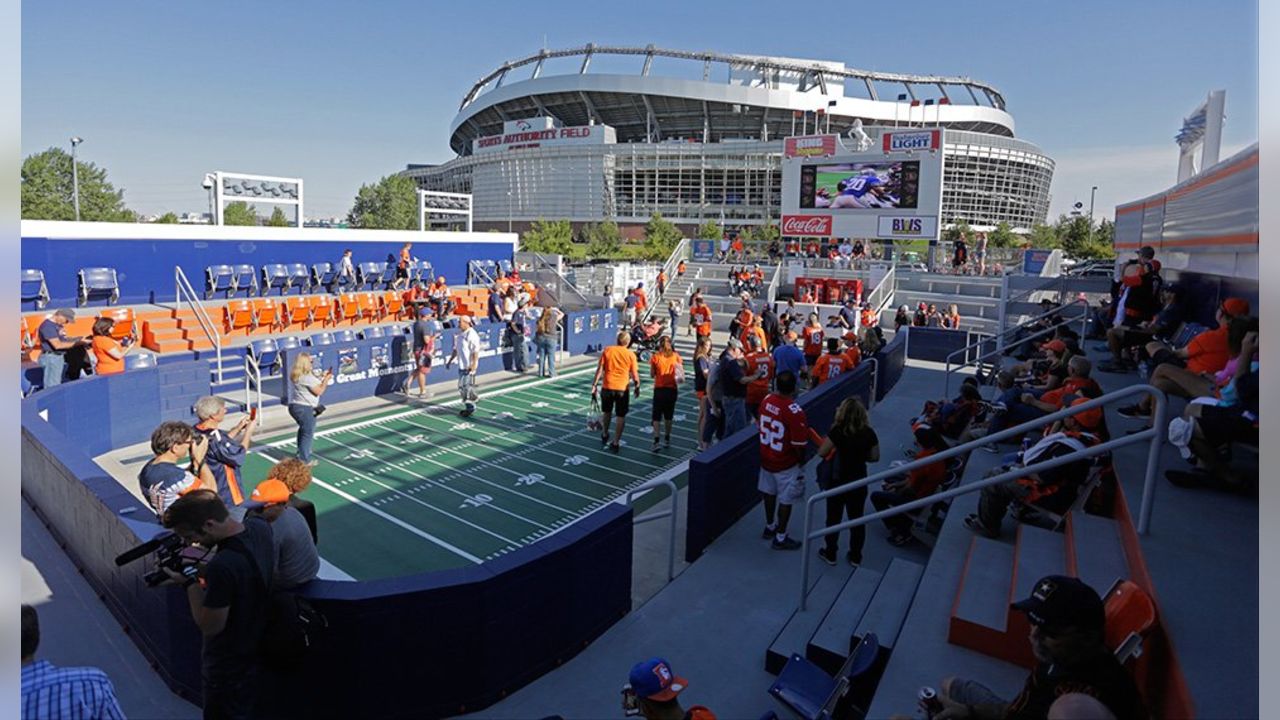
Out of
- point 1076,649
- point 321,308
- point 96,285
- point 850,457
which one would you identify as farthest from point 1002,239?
point 1076,649

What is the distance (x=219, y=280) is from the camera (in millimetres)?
20453

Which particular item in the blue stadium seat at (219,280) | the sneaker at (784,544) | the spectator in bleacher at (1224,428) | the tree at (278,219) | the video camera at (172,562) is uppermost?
the tree at (278,219)

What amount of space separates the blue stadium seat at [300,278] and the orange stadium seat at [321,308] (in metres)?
A: 1.17

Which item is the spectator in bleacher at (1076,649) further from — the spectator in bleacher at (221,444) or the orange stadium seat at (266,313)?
the orange stadium seat at (266,313)

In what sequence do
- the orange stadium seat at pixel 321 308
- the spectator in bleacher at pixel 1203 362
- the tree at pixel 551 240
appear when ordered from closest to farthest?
the spectator in bleacher at pixel 1203 362 < the orange stadium seat at pixel 321 308 < the tree at pixel 551 240

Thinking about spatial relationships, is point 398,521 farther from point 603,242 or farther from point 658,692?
point 603,242

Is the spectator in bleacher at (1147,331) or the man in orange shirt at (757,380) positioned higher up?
the spectator in bleacher at (1147,331)

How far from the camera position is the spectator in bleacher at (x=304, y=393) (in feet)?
31.5

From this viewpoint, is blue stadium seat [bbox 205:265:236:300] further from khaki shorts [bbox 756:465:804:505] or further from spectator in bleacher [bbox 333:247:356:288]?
khaki shorts [bbox 756:465:804:505]

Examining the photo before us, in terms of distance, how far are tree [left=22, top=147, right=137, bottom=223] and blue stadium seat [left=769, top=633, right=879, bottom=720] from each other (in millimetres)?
57191

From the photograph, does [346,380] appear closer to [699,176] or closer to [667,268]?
[667,268]

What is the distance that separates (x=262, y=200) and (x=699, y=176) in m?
63.3

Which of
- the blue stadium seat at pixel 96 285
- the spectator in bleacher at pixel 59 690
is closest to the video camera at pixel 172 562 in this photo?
the spectator in bleacher at pixel 59 690

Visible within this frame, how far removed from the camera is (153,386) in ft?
39.2
